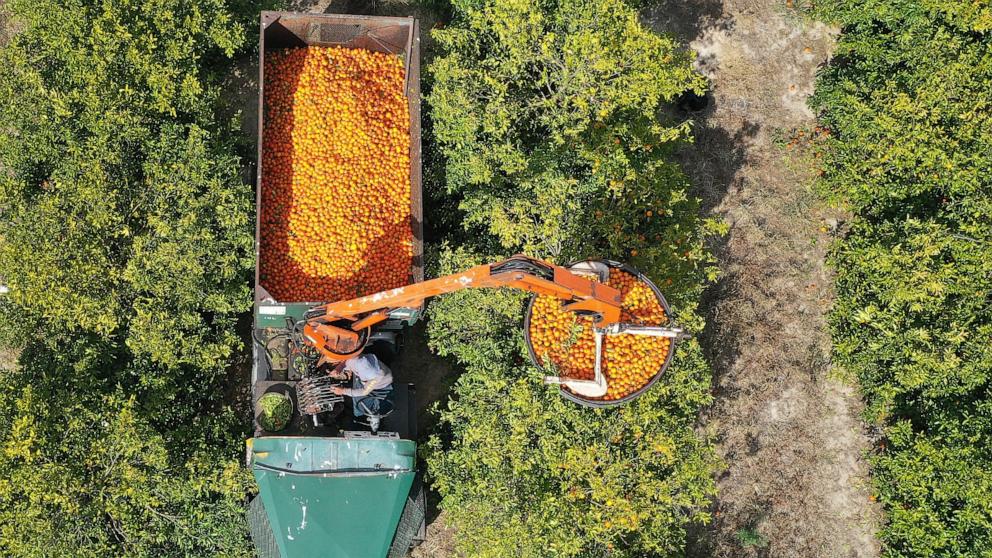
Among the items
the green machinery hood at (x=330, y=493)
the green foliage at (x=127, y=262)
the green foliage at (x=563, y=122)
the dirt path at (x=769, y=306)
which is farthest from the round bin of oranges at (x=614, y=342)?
the green foliage at (x=127, y=262)

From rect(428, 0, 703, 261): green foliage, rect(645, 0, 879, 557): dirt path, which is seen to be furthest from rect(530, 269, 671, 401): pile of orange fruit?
rect(645, 0, 879, 557): dirt path

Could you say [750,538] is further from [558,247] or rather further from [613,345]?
[558,247]

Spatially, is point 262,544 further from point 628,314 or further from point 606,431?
point 628,314

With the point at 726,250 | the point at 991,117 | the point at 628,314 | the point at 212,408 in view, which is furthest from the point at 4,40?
the point at 991,117

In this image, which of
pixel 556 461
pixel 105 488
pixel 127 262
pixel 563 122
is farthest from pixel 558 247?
pixel 105 488

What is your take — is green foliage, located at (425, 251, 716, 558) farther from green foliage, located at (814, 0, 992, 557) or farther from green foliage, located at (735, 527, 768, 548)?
green foliage, located at (814, 0, 992, 557)

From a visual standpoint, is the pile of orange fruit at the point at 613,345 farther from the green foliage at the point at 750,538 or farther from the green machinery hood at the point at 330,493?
the green foliage at the point at 750,538

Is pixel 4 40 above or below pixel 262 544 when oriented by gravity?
above
